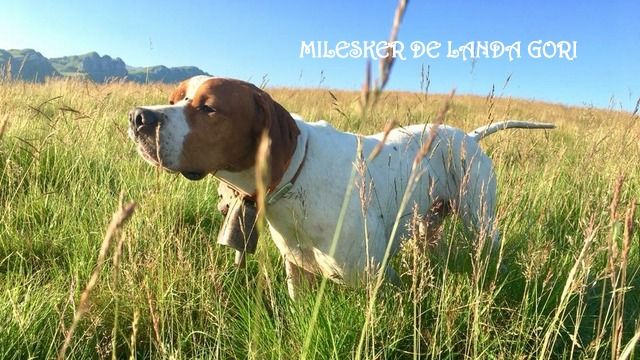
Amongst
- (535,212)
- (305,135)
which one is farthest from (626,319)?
(305,135)

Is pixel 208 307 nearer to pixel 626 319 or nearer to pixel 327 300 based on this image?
pixel 327 300

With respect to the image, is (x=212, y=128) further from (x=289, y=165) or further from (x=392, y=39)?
(x=392, y=39)

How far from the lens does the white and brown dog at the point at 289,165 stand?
6.46ft

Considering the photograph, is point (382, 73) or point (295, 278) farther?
point (295, 278)

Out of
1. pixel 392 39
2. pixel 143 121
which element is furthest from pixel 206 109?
pixel 392 39

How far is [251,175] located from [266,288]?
0.54m

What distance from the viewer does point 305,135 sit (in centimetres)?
236

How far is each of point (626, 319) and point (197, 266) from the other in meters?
2.00

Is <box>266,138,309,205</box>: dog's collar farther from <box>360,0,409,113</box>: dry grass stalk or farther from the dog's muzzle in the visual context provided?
<box>360,0,409,113</box>: dry grass stalk

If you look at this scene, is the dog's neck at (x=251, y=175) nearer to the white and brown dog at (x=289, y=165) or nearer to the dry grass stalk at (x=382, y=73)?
the white and brown dog at (x=289, y=165)

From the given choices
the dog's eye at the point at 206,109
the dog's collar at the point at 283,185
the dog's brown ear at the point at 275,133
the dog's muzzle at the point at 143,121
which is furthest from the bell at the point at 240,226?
the dog's muzzle at the point at 143,121

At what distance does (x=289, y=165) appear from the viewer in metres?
2.25

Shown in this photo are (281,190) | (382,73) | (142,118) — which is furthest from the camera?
(281,190)

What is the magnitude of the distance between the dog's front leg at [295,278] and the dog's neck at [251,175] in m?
0.42
